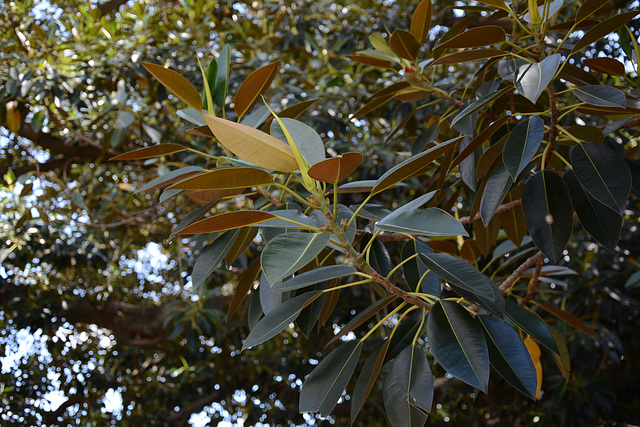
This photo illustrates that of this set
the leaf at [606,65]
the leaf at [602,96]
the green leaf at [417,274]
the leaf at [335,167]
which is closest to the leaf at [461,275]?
the green leaf at [417,274]

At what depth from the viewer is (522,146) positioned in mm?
865

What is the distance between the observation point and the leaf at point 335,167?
0.70 m

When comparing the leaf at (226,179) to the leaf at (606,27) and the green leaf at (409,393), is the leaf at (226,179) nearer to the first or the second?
the green leaf at (409,393)

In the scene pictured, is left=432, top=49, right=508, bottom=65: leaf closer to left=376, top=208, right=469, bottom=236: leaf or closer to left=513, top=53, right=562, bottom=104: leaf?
left=513, top=53, right=562, bottom=104: leaf

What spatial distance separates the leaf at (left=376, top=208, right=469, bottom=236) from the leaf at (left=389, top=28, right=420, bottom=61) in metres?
0.57

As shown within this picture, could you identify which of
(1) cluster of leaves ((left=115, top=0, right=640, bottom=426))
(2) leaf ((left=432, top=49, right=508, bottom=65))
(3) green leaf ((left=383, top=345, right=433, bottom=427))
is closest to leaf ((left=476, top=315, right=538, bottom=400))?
(1) cluster of leaves ((left=115, top=0, right=640, bottom=426))

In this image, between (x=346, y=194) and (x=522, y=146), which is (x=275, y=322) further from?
(x=346, y=194)

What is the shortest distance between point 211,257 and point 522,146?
63 centimetres

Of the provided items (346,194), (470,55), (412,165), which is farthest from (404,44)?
(346,194)

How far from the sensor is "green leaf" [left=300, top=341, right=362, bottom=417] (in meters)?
0.86

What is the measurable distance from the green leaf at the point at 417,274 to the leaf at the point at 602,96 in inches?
15.7

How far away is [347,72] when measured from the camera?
2.91 metres

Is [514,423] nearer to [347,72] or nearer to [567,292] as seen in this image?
[567,292]

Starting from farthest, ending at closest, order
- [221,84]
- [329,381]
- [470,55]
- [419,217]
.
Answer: [221,84] → [470,55] → [329,381] → [419,217]
